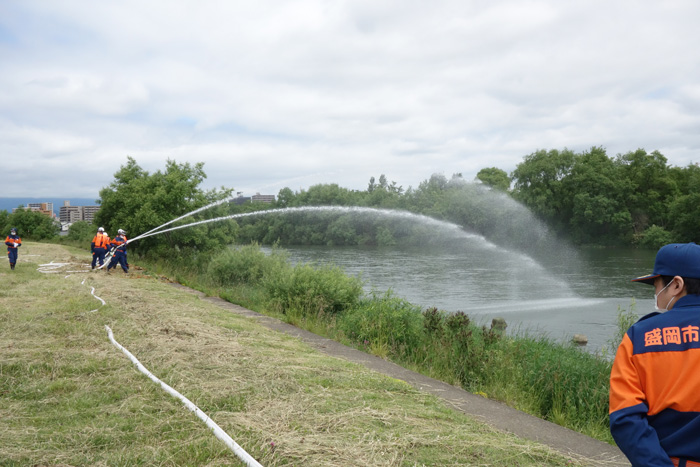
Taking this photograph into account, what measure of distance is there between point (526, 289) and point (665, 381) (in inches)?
990

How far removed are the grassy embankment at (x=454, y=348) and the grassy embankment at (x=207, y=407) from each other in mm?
2394

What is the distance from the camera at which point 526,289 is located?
26.2 m

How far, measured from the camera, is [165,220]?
25.8 meters

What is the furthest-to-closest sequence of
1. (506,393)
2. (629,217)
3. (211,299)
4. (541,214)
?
(541,214), (629,217), (211,299), (506,393)

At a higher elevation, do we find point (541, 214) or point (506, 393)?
point (541, 214)

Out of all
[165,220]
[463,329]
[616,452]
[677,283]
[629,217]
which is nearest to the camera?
[677,283]

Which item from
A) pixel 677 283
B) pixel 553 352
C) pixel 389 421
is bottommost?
pixel 553 352

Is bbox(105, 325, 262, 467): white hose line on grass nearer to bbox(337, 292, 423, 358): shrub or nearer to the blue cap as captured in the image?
the blue cap

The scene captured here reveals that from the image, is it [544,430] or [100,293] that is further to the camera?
[100,293]

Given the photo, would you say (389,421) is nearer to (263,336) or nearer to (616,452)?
(616,452)

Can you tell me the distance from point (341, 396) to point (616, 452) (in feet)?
8.76

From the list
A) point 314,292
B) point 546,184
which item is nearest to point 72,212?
point 546,184

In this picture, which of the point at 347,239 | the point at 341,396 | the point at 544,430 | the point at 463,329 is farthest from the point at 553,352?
the point at 347,239

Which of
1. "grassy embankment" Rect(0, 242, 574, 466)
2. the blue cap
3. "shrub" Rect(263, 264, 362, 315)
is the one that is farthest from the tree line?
the blue cap
